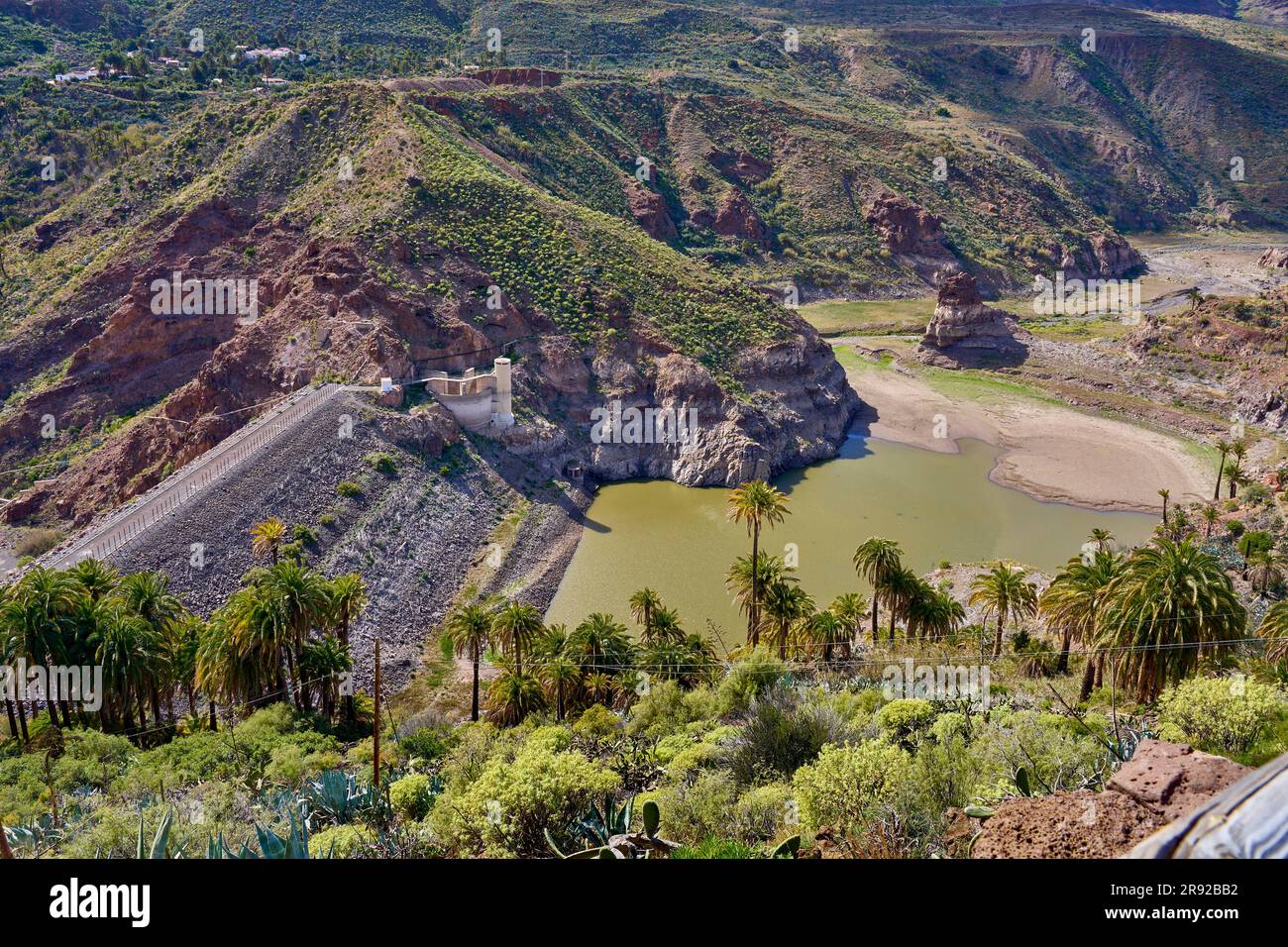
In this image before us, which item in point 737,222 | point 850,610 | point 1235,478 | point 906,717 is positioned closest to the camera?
point 906,717

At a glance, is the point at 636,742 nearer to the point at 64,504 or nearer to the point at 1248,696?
the point at 1248,696

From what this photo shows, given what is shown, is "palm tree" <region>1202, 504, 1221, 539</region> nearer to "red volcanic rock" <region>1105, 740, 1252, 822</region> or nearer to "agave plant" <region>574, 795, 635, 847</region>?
"agave plant" <region>574, 795, 635, 847</region>

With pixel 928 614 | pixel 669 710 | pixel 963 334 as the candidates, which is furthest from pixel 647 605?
pixel 963 334

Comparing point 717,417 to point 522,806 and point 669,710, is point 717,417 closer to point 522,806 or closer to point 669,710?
point 669,710

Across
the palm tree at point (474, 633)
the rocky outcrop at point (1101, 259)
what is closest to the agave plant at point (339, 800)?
the palm tree at point (474, 633)

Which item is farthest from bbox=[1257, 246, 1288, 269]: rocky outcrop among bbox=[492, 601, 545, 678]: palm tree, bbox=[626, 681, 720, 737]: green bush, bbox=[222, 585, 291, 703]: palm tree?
bbox=[222, 585, 291, 703]: palm tree

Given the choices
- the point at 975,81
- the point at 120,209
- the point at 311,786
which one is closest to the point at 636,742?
the point at 311,786
